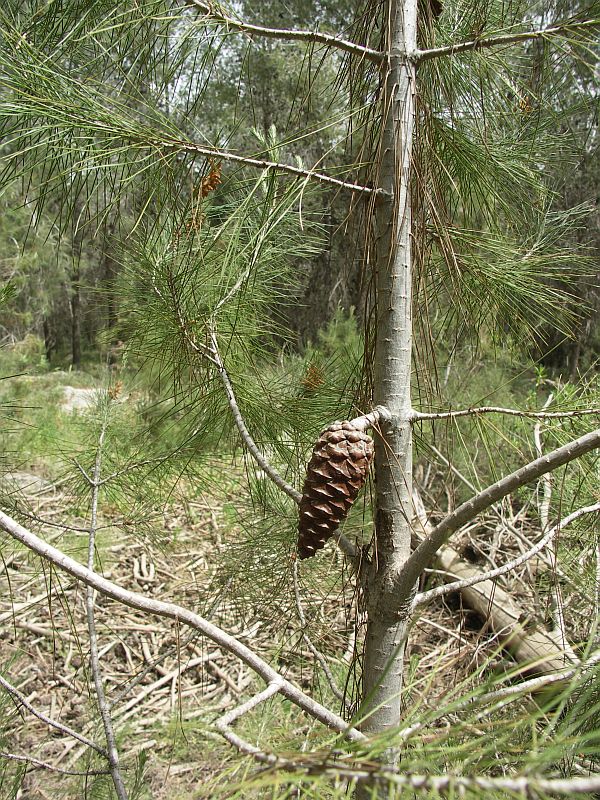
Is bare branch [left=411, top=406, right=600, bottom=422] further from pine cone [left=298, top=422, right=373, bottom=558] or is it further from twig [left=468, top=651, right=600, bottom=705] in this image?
twig [left=468, top=651, right=600, bottom=705]

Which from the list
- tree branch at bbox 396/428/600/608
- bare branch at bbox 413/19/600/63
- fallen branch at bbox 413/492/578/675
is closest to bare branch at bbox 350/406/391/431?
tree branch at bbox 396/428/600/608

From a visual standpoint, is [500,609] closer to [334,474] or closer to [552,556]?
[552,556]

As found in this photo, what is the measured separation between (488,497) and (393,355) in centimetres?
21

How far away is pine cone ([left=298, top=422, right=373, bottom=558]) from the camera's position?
591 mm

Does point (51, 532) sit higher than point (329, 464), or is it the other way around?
point (329, 464)

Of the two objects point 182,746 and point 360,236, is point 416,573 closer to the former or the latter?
point 360,236

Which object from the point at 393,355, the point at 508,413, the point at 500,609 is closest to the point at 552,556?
the point at 508,413

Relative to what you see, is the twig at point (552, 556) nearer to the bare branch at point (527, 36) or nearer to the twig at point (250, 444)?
the twig at point (250, 444)

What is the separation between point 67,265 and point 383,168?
9.23m

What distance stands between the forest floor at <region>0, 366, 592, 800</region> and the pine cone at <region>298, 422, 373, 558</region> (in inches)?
16.0

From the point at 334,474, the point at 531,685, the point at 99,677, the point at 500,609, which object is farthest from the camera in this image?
the point at 500,609

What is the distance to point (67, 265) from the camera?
9.02m

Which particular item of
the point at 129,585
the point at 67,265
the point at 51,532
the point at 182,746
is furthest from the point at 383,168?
the point at 67,265

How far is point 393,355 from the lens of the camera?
68 cm
